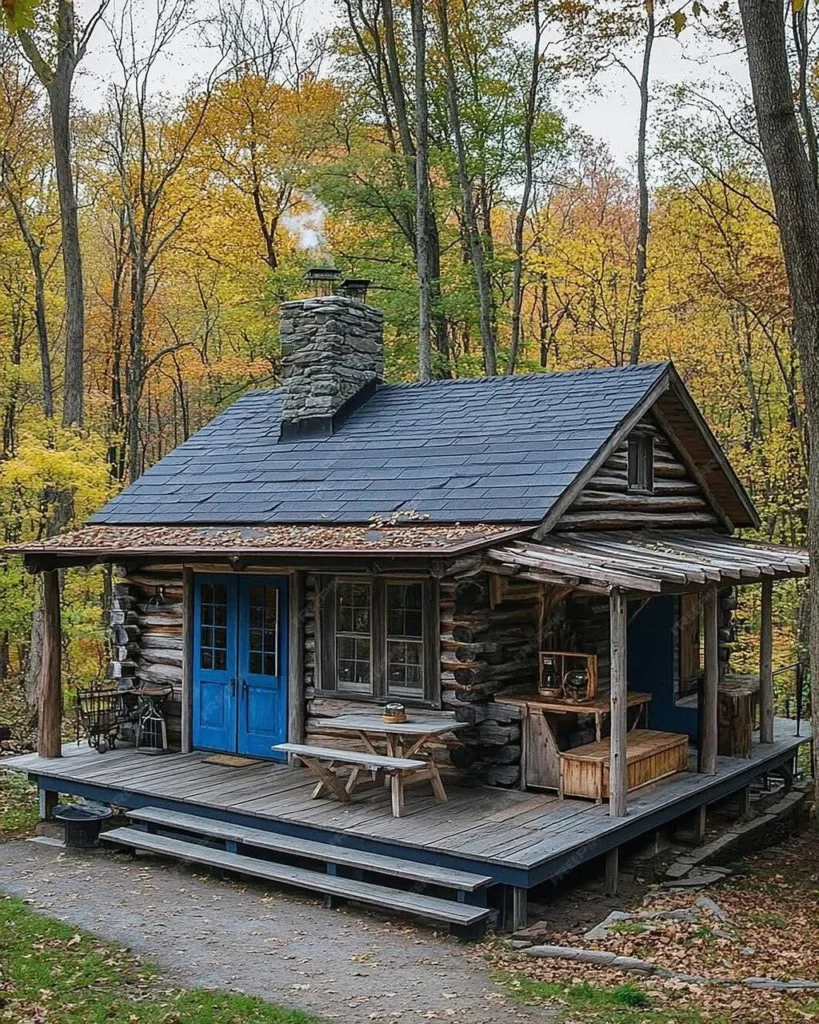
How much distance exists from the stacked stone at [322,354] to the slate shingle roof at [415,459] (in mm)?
389

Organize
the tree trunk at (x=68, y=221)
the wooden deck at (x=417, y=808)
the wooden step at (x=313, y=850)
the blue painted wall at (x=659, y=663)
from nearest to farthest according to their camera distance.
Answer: the wooden step at (x=313, y=850), the wooden deck at (x=417, y=808), the blue painted wall at (x=659, y=663), the tree trunk at (x=68, y=221)

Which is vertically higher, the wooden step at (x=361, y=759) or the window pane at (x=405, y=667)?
the window pane at (x=405, y=667)

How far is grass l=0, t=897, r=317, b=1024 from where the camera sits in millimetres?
5891

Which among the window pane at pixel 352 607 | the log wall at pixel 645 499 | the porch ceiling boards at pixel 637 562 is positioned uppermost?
the log wall at pixel 645 499

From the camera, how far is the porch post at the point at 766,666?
38.9ft

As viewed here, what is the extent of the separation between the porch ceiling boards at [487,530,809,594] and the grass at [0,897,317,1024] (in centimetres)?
404

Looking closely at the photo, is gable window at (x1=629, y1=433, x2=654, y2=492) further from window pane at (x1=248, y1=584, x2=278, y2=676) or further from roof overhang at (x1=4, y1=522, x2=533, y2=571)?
window pane at (x1=248, y1=584, x2=278, y2=676)

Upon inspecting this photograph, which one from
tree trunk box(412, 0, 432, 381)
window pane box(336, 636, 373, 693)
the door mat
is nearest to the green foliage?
window pane box(336, 636, 373, 693)

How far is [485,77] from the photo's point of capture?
67.0 feet

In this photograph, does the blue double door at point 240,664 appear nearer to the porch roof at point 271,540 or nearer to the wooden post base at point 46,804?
the porch roof at point 271,540

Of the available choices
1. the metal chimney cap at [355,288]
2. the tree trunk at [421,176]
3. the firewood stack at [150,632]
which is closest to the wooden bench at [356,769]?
the firewood stack at [150,632]

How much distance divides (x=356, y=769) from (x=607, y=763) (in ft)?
7.25

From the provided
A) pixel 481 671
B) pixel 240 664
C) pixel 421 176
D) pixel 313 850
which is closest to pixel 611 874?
pixel 481 671

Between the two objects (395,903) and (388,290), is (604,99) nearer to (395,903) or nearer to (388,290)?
(388,290)
